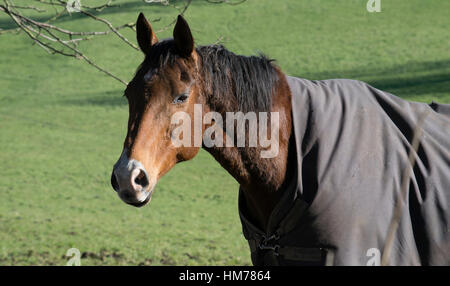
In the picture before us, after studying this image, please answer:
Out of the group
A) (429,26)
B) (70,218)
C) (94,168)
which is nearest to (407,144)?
(70,218)

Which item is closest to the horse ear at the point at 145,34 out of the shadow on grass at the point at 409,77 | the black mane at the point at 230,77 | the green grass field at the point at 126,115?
the black mane at the point at 230,77

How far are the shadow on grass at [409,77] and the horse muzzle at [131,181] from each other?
48.1 feet

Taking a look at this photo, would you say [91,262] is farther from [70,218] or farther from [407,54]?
[407,54]

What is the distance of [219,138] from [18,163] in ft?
33.3

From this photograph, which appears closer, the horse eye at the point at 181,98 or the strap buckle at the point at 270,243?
the horse eye at the point at 181,98

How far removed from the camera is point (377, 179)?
3.00 m

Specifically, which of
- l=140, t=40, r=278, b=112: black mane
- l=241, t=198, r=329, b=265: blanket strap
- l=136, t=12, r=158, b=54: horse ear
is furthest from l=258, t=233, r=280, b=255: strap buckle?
l=136, t=12, r=158, b=54: horse ear

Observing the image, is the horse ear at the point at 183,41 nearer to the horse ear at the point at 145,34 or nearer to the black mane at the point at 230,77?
the black mane at the point at 230,77

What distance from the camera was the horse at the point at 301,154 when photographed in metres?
2.94

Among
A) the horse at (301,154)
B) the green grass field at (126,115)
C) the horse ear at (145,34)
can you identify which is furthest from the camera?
the green grass field at (126,115)

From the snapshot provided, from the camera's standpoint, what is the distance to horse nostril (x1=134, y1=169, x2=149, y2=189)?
2840mm

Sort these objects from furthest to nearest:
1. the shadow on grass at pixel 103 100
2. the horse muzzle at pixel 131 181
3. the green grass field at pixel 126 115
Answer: the shadow on grass at pixel 103 100
the green grass field at pixel 126 115
the horse muzzle at pixel 131 181

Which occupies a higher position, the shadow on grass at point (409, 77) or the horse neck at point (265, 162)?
the horse neck at point (265, 162)

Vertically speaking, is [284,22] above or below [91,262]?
above
